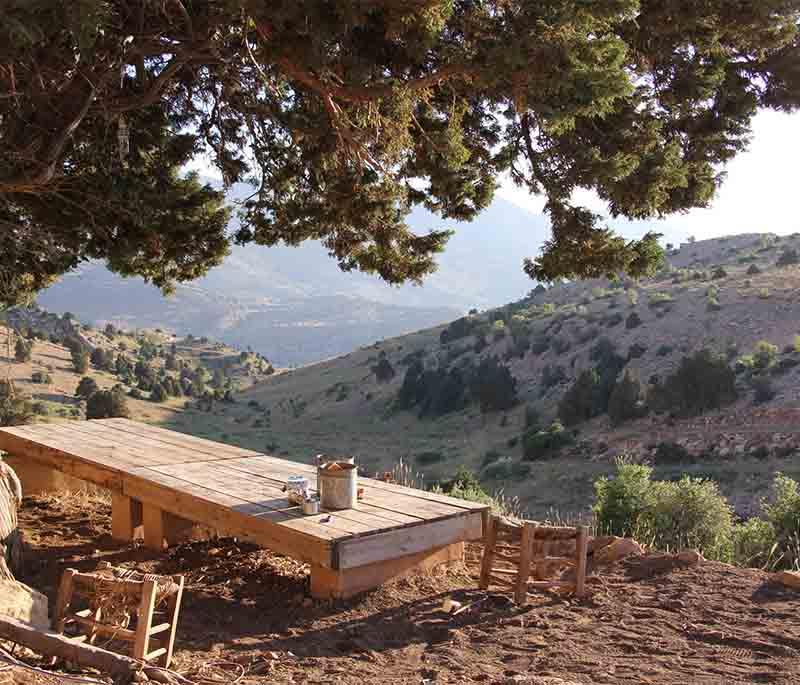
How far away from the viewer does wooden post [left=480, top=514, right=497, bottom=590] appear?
18.0 ft

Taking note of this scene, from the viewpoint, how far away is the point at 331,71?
559 centimetres

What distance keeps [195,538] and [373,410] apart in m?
42.8

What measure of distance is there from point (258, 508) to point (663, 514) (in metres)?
5.22

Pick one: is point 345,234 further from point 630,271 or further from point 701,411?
point 701,411

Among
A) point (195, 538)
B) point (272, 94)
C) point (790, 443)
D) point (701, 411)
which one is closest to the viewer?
point (195, 538)

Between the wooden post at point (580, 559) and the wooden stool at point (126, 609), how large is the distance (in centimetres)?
245

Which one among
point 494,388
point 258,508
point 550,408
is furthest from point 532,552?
point 494,388

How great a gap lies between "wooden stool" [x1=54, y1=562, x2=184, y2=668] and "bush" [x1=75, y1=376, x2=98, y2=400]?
3234cm

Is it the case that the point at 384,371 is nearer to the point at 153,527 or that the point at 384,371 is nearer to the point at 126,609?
the point at 153,527

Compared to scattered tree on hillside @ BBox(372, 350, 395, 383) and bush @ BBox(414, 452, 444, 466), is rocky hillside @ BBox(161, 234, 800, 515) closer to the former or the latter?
bush @ BBox(414, 452, 444, 466)

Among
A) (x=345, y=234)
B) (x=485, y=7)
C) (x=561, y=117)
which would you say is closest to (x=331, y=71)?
(x=485, y=7)

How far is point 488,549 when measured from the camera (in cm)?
554

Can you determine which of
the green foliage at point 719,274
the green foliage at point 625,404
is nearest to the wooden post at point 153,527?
the green foliage at point 625,404

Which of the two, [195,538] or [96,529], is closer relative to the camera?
[195,538]
